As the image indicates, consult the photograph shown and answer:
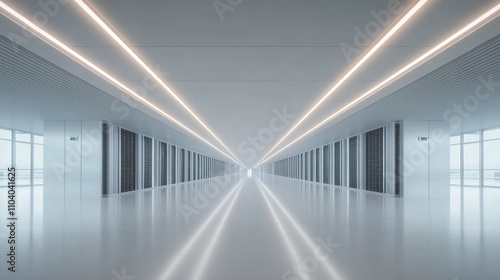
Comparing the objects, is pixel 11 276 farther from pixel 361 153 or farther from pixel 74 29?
pixel 361 153

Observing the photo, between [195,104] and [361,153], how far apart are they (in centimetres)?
1563

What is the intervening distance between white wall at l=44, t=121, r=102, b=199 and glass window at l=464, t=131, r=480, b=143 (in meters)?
31.4

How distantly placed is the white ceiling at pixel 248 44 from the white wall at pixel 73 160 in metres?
4.98

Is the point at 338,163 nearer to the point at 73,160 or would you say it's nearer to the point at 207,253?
the point at 73,160

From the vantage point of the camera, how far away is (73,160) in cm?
2178

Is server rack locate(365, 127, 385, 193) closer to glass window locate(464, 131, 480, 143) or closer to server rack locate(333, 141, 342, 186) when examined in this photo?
server rack locate(333, 141, 342, 186)

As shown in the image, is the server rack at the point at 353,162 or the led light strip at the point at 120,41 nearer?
the led light strip at the point at 120,41

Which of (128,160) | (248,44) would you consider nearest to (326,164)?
(128,160)

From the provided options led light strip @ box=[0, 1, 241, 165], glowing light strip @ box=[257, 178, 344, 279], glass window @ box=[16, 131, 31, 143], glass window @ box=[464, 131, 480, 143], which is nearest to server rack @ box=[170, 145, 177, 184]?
glass window @ box=[16, 131, 31, 143]

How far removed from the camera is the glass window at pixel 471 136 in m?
35.0

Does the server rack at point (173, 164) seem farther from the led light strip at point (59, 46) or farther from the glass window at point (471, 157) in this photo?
the glass window at point (471, 157)

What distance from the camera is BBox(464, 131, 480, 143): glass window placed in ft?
115

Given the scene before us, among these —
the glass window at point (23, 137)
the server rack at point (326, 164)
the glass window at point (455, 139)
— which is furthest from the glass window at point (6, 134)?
the glass window at point (455, 139)

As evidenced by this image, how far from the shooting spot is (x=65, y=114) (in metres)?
19.6
